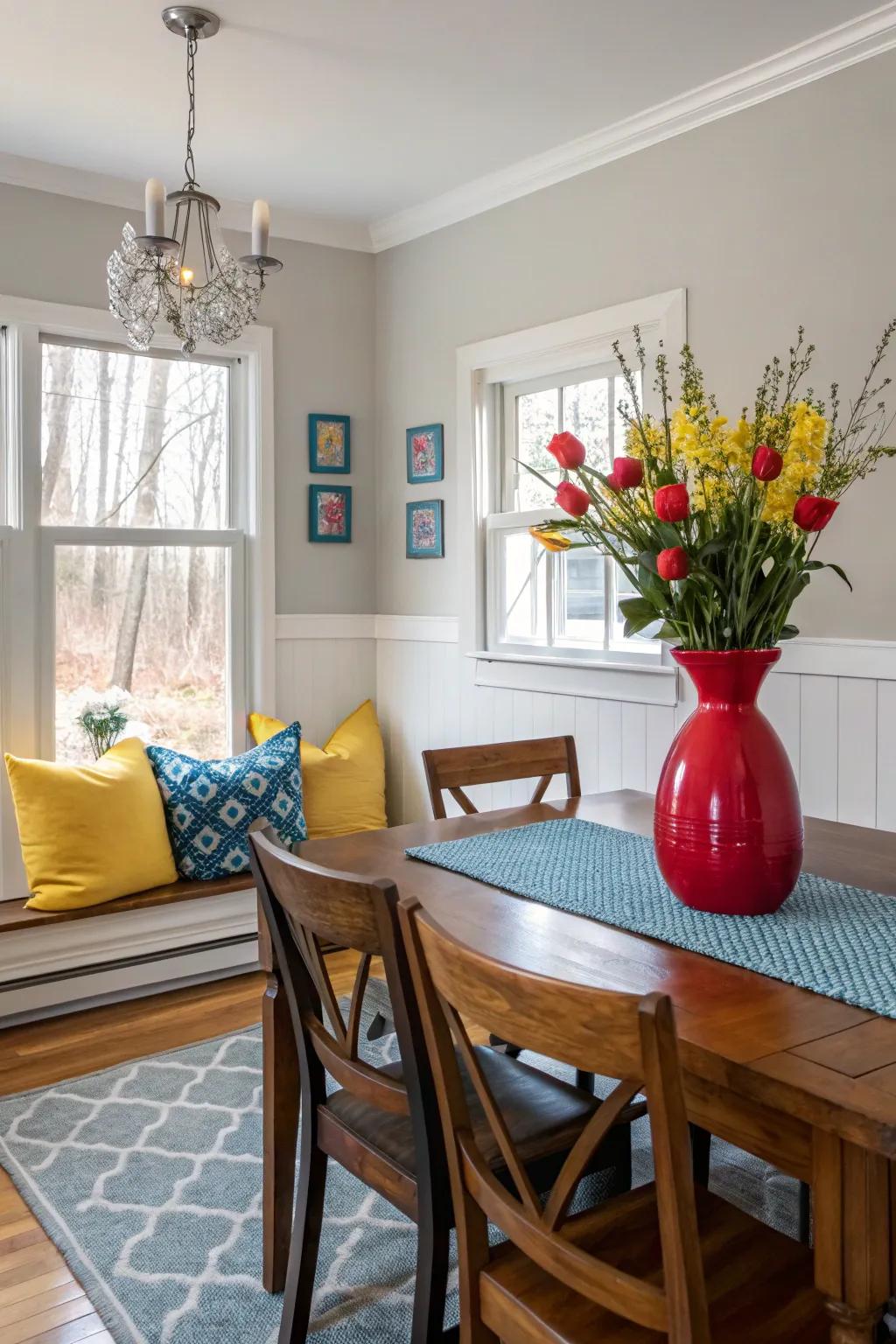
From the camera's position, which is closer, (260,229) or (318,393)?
(260,229)

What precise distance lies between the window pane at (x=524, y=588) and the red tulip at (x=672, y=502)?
2.11m

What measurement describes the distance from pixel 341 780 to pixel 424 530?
38.6 inches

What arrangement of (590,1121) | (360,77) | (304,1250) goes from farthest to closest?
(360,77) < (304,1250) < (590,1121)

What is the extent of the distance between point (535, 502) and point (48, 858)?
193 cm

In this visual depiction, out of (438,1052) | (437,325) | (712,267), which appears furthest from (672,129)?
(438,1052)

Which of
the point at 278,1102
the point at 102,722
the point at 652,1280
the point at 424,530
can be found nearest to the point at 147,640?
the point at 102,722

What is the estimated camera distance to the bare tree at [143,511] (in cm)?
377

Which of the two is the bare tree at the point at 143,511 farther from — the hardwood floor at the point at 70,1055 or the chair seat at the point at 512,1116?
the chair seat at the point at 512,1116

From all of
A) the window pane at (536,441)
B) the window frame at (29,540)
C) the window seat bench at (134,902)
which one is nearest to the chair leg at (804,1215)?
the window seat bench at (134,902)

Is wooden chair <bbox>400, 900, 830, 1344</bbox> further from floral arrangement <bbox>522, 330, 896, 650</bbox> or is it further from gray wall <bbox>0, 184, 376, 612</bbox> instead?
gray wall <bbox>0, 184, 376, 612</bbox>

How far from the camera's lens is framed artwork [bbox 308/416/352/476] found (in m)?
4.12

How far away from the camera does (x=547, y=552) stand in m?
3.61

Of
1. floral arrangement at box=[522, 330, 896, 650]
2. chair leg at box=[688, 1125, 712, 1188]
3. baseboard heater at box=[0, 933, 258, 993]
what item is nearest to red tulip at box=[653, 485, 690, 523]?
floral arrangement at box=[522, 330, 896, 650]

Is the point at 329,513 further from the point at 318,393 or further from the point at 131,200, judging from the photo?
the point at 131,200
